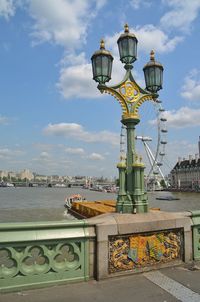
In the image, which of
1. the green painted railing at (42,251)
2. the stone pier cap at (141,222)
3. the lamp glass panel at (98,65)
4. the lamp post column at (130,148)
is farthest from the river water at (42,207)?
the green painted railing at (42,251)

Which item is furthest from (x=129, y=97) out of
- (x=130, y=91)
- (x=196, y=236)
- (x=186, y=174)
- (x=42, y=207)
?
(x=186, y=174)

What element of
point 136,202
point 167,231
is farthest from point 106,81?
point 167,231

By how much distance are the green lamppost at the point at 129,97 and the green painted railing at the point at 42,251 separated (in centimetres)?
177

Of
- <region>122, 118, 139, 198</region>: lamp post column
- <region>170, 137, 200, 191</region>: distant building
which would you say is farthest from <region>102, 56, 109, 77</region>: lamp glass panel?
<region>170, 137, 200, 191</region>: distant building

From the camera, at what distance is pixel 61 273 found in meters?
4.88

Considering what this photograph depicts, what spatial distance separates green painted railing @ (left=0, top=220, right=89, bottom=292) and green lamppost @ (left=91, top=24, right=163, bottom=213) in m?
1.77

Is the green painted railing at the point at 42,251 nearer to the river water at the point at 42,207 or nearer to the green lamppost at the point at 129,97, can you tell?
the green lamppost at the point at 129,97

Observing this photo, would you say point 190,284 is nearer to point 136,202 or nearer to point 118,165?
point 136,202

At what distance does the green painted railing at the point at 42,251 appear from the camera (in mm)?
4570

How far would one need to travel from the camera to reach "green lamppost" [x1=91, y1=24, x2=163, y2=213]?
6648mm

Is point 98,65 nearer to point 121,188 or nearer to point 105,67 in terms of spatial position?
point 105,67

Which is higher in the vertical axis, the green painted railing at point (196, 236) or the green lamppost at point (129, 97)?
the green lamppost at point (129, 97)

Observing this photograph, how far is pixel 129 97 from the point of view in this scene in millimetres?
7090

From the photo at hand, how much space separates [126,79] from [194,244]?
3919mm
